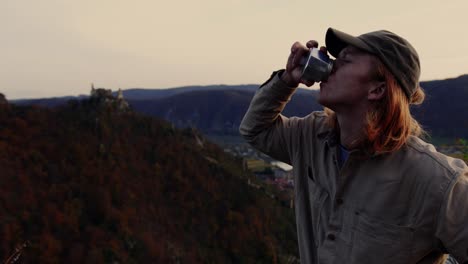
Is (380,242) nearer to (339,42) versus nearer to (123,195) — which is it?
(339,42)

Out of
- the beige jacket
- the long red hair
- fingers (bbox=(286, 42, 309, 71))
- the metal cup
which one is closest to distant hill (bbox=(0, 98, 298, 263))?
the beige jacket

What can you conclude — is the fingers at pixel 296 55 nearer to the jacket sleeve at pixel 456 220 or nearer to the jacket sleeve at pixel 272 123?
the jacket sleeve at pixel 272 123

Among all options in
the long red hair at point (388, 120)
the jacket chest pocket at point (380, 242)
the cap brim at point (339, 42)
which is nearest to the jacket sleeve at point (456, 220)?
the jacket chest pocket at point (380, 242)

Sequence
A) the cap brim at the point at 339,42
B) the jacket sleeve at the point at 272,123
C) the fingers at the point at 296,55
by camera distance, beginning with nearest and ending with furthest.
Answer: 1. the cap brim at the point at 339,42
2. the fingers at the point at 296,55
3. the jacket sleeve at the point at 272,123

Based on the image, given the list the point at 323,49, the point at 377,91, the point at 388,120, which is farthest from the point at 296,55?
the point at 388,120

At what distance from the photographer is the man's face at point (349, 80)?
1.83m

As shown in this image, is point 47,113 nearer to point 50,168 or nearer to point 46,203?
point 50,168

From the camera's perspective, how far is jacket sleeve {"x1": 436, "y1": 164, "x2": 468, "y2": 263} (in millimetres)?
1554

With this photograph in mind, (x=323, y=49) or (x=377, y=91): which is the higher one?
(x=323, y=49)

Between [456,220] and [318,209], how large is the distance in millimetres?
642

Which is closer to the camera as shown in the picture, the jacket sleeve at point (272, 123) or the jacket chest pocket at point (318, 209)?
the jacket chest pocket at point (318, 209)

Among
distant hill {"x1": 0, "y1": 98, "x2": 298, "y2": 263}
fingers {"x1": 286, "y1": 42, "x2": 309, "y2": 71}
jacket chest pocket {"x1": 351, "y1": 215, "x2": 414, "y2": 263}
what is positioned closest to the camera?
jacket chest pocket {"x1": 351, "y1": 215, "x2": 414, "y2": 263}

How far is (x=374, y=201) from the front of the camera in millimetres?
1761

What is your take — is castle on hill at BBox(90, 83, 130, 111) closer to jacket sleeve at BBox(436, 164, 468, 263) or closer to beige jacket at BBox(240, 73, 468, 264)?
beige jacket at BBox(240, 73, 468, 264)
